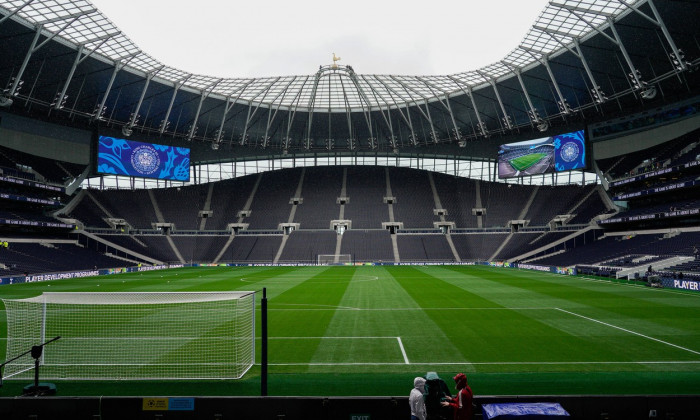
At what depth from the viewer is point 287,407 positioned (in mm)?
7277

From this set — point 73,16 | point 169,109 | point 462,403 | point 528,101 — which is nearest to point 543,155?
point 528,101

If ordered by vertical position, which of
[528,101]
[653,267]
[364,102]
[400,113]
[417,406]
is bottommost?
[417,406]

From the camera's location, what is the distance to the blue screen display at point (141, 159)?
5853 centimetres

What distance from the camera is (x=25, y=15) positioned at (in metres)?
38.1

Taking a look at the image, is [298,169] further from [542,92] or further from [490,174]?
[542,92]

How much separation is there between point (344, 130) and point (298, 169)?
12933 mm

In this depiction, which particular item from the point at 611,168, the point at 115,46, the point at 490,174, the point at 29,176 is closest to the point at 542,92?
the point at 611,168

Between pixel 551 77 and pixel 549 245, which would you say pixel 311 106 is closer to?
pixel 551 77

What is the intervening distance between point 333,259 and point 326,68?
2752cm

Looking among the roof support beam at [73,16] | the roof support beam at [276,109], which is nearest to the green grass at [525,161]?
the roof support beam at [276,109]

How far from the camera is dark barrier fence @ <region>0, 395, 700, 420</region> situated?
695cm

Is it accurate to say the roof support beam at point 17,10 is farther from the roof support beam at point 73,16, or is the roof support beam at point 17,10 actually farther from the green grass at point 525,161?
the green grass at point 525,161

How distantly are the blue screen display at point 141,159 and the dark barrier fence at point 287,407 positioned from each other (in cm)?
5857

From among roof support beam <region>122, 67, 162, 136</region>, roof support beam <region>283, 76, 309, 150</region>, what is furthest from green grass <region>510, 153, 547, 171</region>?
roof support beam <region>122, 67, 162, 136</region>
